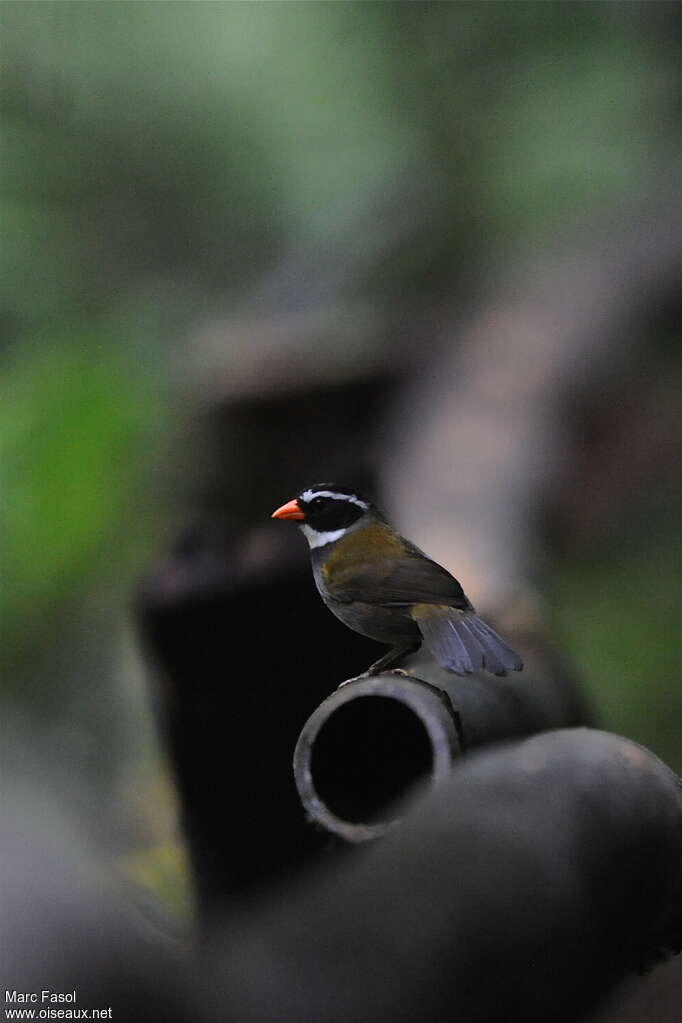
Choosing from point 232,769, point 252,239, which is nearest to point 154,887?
point 232,769

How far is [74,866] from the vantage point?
2.17 ft

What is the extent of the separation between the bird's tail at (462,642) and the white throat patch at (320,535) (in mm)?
89

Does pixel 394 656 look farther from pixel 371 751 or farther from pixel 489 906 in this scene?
pixel 489 906

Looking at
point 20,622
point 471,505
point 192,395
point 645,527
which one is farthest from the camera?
point 645,527

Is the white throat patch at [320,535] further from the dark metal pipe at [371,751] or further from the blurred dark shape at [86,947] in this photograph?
the blurred dark shape at [86,947]

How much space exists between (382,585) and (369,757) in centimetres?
18

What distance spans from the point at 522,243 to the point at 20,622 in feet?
6.12

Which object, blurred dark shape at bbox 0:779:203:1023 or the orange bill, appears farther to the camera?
the orange bill

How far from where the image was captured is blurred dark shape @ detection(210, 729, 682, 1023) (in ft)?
1.96

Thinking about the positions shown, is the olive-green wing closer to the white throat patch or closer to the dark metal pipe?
the white throat patch

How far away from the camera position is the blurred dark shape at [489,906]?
596 mm

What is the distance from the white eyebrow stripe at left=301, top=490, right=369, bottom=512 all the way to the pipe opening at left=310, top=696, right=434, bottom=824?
25 centimetres

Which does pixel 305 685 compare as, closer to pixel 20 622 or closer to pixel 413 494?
pixel 413 494

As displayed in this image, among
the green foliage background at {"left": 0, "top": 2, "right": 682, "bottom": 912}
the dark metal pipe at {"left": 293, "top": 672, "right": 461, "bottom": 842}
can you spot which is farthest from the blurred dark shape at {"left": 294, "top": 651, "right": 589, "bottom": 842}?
the green foliage background at {"left": 0, "top": 2, "right": 682, "bottom": 912}
